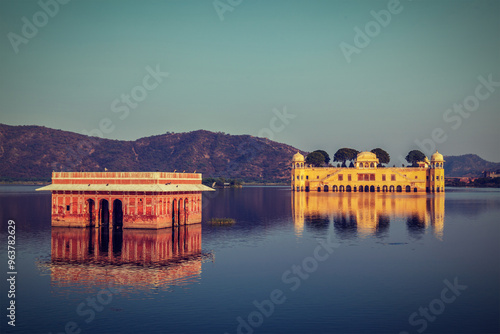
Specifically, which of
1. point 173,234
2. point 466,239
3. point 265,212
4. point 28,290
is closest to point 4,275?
point 28,290

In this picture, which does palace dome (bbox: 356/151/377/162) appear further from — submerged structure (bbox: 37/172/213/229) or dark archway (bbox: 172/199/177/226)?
dark archway (bbox: 172/199/177/226)

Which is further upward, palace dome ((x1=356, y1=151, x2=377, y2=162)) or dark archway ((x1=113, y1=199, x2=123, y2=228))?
palace dome ((x1=356, y1=151, x2=377, y2=162))

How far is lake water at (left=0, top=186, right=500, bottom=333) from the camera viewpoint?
84.4ft

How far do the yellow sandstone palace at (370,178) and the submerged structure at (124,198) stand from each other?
13085 centimetres

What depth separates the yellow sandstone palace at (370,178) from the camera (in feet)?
604

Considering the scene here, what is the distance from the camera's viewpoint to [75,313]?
26.7 metres

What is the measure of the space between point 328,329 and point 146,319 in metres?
9.27

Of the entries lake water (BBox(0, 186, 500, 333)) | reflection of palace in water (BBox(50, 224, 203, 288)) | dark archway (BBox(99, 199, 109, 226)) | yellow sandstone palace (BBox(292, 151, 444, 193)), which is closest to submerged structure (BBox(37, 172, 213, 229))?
dark archway (BBox(99, 199, 109, 226))

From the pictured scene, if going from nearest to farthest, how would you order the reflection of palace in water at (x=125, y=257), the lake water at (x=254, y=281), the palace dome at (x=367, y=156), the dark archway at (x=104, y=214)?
the lake water at (x=254, y=281) < the reflection of palace in water at (x=125, y=257) < the dark archway at (x=104, y=214) < the palace dome at (x=367, y=156)

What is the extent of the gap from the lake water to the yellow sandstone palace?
12475 cm

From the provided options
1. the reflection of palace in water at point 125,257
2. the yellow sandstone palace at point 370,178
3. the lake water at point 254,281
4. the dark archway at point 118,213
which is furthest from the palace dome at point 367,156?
the reflection of palace in water at point 125,257

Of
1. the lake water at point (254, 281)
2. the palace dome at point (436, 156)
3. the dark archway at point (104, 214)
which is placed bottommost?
the lake water at point (254, 281)

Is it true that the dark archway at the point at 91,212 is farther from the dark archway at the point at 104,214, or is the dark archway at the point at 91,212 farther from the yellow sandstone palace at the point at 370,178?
the yellow sandstone palace at the point at 370,178

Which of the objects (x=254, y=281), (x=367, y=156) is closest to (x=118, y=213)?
(x=254, y=281)
